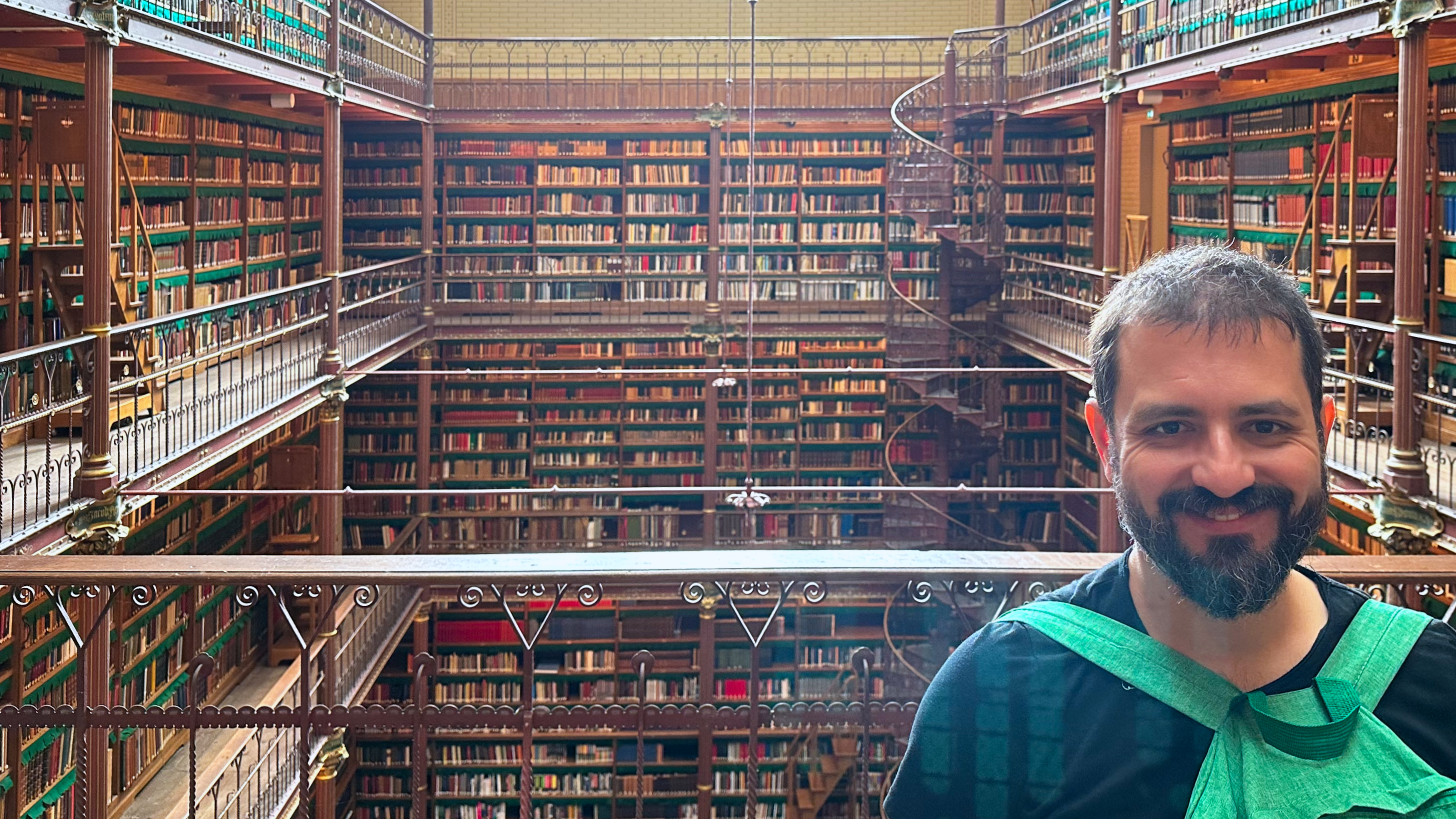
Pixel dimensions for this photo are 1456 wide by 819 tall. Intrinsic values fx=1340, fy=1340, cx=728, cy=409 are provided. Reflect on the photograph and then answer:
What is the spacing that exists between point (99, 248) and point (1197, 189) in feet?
23.5

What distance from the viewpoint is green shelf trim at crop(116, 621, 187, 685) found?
267 inches

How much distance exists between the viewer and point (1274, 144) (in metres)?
8.30

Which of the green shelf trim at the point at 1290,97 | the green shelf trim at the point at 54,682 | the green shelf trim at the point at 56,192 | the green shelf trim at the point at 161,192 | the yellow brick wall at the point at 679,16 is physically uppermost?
the yellow brick wall at the point at 679,16

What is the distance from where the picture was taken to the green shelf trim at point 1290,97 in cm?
710

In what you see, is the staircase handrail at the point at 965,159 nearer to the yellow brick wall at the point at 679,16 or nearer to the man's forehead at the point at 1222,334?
the yellow brick wall at the point at 679,16

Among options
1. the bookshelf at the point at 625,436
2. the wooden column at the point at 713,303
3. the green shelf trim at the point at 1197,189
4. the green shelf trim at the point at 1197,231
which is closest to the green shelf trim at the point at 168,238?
the bookshelf at the point at 625,436

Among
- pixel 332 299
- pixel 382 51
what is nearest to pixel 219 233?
pixel 332 299

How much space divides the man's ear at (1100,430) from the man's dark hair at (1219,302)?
0.04 metres

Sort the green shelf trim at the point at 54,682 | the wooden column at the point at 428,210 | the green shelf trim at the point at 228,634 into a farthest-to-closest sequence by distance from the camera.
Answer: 1. the wooden column at the point at 428,210
2. the green shelf trim at the point at 228,634
3. the green shelf trim at the point at 54,682

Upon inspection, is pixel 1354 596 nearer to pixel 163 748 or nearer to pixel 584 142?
pixel 163 748

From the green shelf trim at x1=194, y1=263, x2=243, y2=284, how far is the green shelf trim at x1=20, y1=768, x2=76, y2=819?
3.29 m

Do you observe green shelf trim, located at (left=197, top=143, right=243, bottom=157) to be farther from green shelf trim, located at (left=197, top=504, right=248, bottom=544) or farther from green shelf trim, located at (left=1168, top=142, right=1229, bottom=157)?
green shelf trim, located at (left=1168, top=142, right=1229, bottom=157)

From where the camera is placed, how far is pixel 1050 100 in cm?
952

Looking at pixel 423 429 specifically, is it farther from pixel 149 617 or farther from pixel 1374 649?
pixel 1374 649
